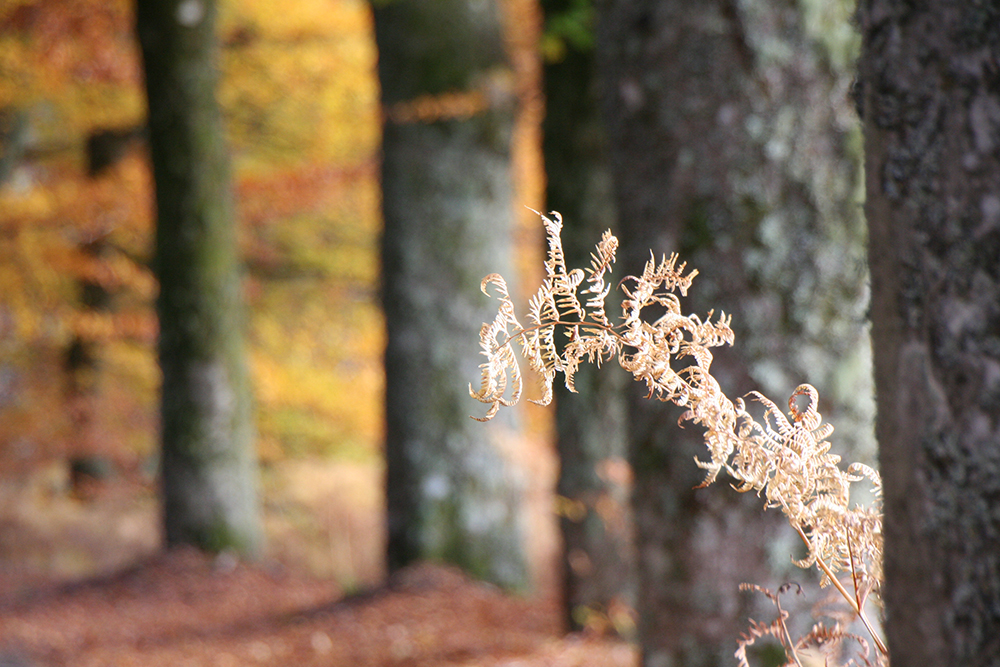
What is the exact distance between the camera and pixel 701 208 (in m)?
2.36

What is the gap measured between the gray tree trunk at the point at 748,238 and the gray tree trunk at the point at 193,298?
4.90 m

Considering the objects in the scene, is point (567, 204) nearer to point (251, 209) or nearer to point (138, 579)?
point (138, 579)

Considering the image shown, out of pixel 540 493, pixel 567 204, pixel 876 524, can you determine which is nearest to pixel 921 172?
pixel 876 524

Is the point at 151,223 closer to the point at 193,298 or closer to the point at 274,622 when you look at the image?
the point at 193,298

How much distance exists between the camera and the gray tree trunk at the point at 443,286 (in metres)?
5.32

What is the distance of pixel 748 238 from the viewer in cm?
231

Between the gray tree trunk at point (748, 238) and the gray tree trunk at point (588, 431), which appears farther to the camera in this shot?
the gray tree trunk at point (588, 431)

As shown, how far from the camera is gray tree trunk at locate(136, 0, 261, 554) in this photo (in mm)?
6516

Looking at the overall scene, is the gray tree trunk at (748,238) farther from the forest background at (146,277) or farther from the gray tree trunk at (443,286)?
the forest background at (146,277)

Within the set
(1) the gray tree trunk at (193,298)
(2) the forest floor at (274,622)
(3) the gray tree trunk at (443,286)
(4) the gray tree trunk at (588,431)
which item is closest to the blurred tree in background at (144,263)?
(1) the gray tree trunk at (193,298)

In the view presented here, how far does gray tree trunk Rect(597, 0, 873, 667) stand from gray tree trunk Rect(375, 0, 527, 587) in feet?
9.76

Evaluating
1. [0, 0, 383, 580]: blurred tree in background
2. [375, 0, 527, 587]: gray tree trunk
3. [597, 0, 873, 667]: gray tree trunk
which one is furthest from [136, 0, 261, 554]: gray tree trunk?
[597, 0, 873, 667]: gray tree trunk

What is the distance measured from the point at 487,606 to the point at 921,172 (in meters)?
4.53

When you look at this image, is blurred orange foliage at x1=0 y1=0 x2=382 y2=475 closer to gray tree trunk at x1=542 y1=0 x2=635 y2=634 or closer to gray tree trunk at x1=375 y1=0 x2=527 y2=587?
gray tree trunk at x1=375 y1=0 x2=527 y2=587
